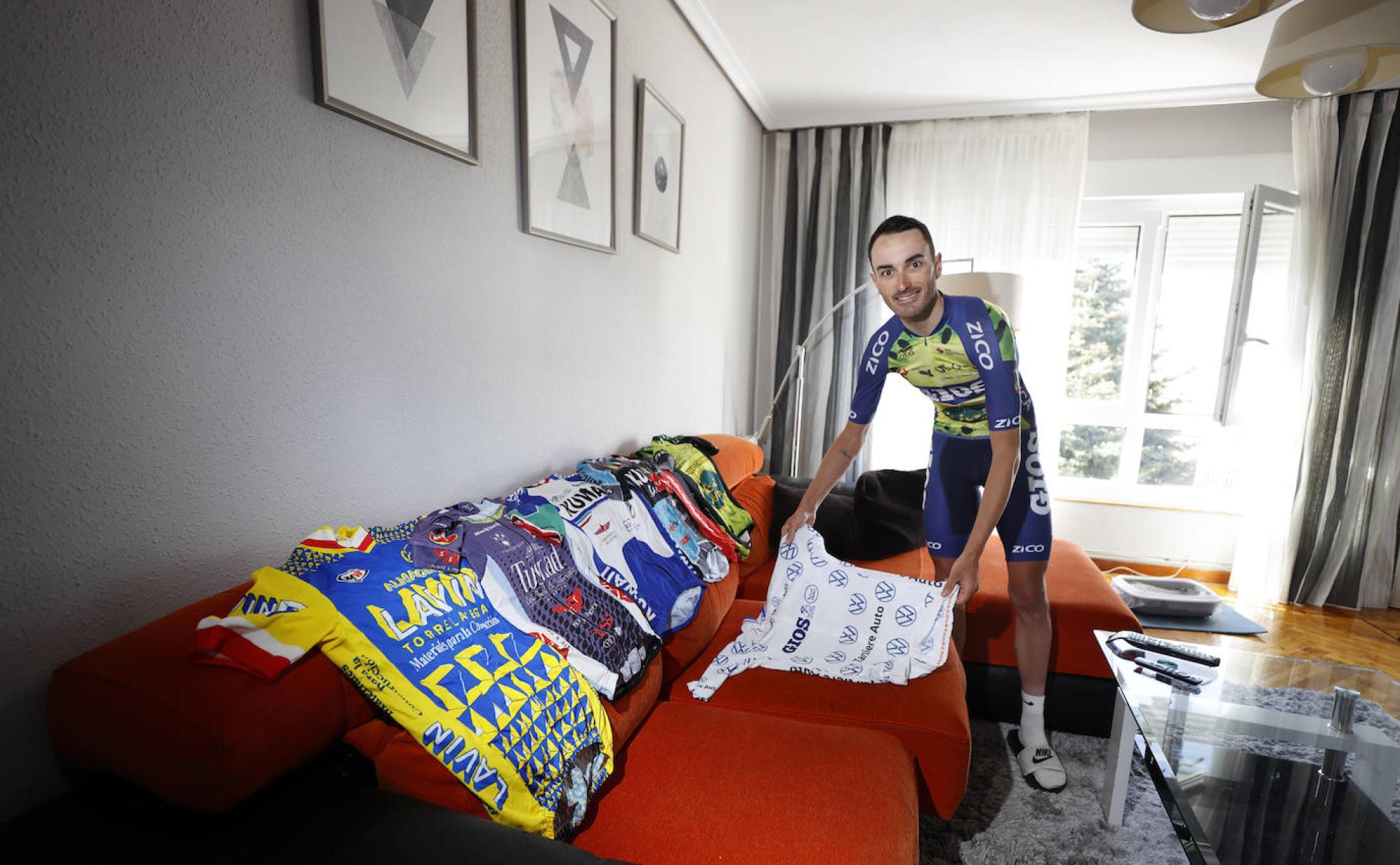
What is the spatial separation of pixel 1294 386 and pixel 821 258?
2363 mm

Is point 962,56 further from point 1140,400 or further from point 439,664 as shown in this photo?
point 439,664

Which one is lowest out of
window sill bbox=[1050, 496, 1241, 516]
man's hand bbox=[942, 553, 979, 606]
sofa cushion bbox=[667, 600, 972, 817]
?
window sill bbox=[1050, 496, 1241, 516]

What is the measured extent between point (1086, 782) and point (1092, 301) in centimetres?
286

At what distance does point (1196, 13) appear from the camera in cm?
170

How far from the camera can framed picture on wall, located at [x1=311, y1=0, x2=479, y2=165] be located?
114 centimetres

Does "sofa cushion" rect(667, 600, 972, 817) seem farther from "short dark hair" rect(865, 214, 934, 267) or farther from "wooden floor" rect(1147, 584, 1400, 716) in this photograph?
"wooden floor" rect(1147, 584, 1400, 716)

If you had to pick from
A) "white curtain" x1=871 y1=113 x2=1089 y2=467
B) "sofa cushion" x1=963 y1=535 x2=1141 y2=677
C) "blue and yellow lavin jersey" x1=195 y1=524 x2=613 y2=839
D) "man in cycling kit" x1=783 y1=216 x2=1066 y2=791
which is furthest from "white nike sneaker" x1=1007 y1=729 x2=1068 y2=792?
"white curtain" x1=871 y1=113 x2=1089 y2=467

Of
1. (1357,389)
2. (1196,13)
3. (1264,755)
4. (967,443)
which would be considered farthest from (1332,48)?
(1357,389)

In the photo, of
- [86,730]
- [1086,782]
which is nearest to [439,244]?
[86,730]

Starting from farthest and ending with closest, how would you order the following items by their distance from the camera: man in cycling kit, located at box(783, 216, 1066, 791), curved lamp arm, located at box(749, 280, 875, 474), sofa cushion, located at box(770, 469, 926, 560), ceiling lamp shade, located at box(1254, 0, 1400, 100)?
curved lamp arm, located at box(749, 280, 875, 474), sofa cushion, located at box(770, 469, 926, 560), ceiling lamp shade, located at box(1254, 0, 1400, 100), man in cycling kit, located at box(783, 216, 1066, 791)

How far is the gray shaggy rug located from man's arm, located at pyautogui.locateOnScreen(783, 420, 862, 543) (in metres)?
0.74

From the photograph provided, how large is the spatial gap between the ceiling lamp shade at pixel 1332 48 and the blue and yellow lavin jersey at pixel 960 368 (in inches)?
45.8

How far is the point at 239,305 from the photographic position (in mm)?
1038

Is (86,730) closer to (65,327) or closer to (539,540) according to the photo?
(65,327)
